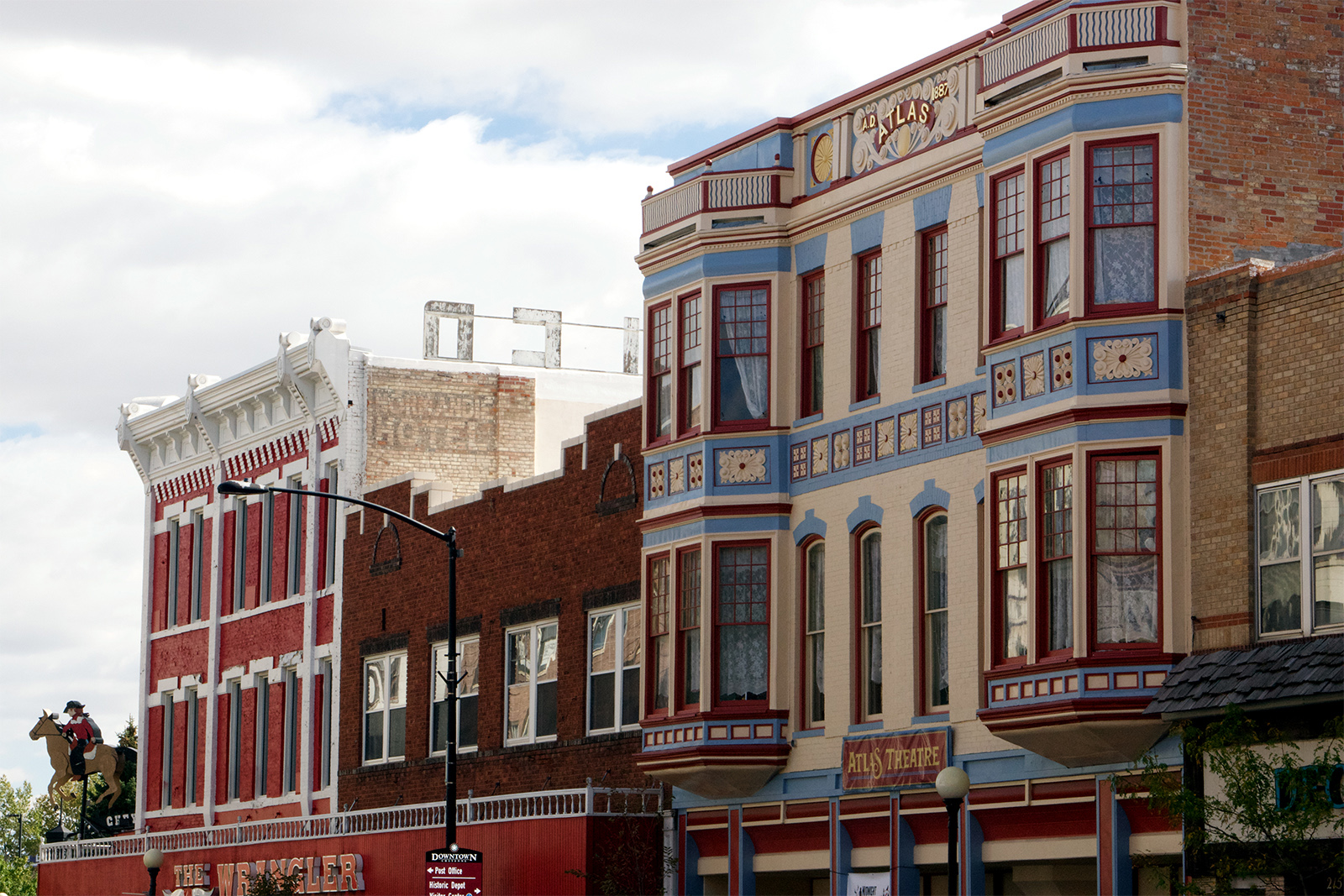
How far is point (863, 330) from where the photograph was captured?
98.2 feet

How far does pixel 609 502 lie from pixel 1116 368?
1213 centimetres

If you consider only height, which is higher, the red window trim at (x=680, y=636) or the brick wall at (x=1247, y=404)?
the brick wall at (x=1247, y=404)

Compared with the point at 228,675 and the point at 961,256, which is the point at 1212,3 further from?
the point at 228,675

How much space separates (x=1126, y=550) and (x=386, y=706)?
20.2 metres

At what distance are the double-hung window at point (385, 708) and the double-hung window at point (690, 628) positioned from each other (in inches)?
425

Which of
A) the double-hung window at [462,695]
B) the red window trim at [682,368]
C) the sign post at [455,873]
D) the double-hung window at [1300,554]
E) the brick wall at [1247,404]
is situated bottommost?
the sign post at [455,873]

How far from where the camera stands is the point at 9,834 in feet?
342

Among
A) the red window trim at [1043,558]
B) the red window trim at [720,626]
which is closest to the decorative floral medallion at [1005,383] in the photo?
the red window trim at [1043,558]

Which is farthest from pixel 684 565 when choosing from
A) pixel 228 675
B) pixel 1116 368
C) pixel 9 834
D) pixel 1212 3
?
pixel 9 834

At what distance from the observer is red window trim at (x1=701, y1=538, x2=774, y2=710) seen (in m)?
30.3

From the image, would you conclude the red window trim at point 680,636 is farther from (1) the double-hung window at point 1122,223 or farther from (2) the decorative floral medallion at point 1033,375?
(1) the double-hung window at point 1122,223

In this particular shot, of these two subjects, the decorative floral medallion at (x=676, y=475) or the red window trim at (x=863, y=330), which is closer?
the red window trim at (x=863, y=330)

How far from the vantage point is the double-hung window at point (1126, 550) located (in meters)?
24.1

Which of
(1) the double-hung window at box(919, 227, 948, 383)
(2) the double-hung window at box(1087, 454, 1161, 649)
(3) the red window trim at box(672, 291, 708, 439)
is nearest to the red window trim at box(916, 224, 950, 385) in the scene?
(1) the double-hung window at box(919, 227, 948, 383)
